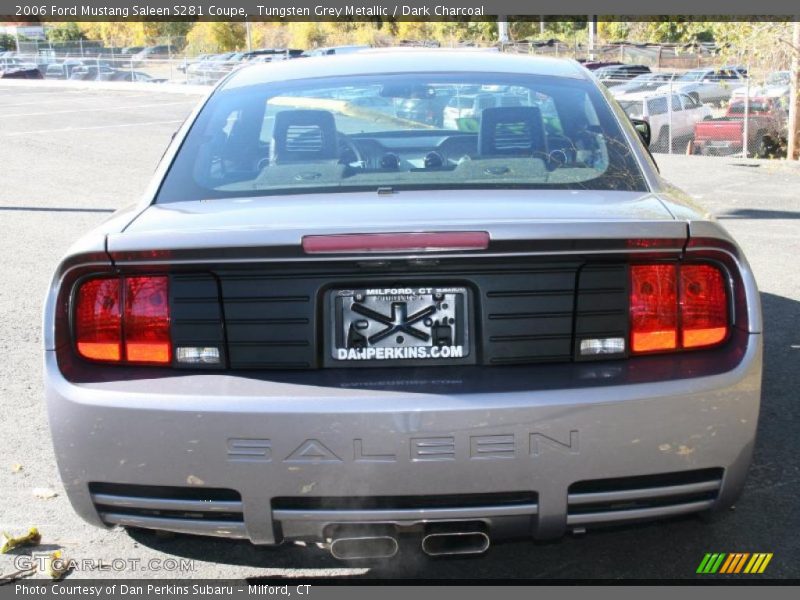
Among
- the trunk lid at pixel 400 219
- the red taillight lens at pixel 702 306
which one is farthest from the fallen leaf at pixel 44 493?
the red taillight lens at pixel 702 306

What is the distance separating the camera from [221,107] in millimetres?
4324

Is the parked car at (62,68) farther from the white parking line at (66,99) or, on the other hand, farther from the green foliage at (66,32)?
the green foliage at (66,32)

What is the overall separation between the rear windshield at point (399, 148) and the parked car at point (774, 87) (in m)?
13.6

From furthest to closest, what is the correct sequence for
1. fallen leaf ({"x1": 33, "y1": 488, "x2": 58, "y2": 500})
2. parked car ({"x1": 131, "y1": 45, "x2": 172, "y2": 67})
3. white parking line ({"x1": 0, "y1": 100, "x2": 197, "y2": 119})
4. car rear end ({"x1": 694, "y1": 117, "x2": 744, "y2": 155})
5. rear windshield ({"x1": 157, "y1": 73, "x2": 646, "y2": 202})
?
parked car ({"x1": 131, "y1": 45, "x2": 172, "y2": 67})
white parking line ({"x1": 0, "y1": 100, "x2": 197, "y2": 119})
car rear end ({"x1": 694, "y1": 117, "x2": 744, "y2": 155})
fallen leaf ({"x1": 33, "y1": 488, "x2": 58, "y2": 500})
rear windshield ({"x1": 157, "y1": 73, "x2": 646, "y2": 202})

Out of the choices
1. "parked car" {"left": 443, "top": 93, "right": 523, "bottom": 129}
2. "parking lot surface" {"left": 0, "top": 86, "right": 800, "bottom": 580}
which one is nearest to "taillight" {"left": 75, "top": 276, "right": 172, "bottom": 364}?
"parking lot surface" {"left": 0, "top": 86, "right": 800, "bottom": 580}

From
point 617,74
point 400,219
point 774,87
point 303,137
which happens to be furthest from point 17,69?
point 400,219

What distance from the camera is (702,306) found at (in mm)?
3188

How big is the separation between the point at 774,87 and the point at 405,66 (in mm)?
16000

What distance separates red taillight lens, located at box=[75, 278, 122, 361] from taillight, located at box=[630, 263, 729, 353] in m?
1.54

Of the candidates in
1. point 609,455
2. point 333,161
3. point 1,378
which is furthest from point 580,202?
point 1,378

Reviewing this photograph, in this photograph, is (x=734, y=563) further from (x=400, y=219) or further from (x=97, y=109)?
(x=97, y=109)

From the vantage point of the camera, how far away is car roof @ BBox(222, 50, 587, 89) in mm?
4488

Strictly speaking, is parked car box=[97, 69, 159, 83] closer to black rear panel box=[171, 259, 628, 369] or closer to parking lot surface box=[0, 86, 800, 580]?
parking lot surface box=[0, 86, 800, 580]

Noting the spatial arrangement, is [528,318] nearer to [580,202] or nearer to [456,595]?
[580,202]
